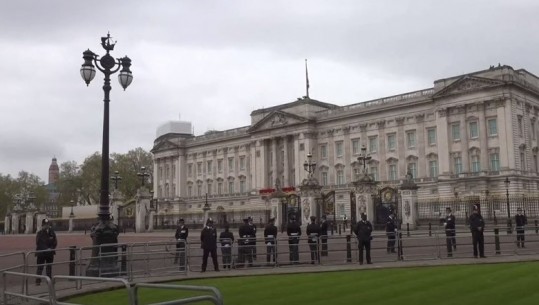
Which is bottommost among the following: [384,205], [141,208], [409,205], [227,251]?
[227,251]

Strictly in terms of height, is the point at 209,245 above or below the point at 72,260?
above

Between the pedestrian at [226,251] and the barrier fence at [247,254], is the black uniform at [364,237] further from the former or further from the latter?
the pedestrian at [226,251]

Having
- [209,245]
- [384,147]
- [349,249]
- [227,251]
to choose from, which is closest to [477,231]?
[349,249]

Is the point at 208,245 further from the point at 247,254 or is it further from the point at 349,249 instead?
the point at 349,249

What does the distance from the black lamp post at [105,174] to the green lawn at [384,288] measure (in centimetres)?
259

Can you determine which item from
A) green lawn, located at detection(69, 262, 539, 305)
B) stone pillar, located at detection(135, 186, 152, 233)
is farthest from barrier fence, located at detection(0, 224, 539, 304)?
stone pillar, located at detection(135, 186, 152, 233)

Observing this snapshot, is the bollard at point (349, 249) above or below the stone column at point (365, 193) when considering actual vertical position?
below

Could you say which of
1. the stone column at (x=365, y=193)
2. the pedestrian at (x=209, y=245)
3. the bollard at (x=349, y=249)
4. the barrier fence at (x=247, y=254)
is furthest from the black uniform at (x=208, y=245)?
the stone column at (x=365, y=193)

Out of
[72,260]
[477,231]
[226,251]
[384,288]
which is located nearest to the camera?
[384,288]

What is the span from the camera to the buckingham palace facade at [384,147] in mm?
67938

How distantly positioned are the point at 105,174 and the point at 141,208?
1939 inches

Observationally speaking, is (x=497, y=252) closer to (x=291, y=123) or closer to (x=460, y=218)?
(x=460, y=218)

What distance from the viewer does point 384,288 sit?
1236cm

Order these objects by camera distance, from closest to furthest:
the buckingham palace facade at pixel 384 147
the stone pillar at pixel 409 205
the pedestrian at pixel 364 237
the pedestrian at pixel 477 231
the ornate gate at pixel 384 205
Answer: the pedestrian at pixel 364 237 → the pedestrian at pixel 477 231 → the stone pillar at pixel 409 205 → the ornate gate at pixel 384 205 → the buckingham palace facade at pixel 384 147
